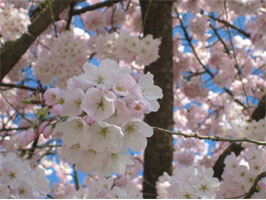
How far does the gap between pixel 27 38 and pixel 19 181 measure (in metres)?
1.62

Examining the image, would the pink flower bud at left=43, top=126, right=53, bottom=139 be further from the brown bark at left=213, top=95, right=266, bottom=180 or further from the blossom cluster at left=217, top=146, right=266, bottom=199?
the brown bark at left=213, top=95, right=266, bottom=180

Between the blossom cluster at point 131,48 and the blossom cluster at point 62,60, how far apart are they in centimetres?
24

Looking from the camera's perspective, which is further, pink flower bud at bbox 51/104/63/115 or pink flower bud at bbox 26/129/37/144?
pink flower bud at bbox 26/129/37/144

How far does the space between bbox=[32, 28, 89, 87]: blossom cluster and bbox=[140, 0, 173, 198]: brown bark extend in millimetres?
672

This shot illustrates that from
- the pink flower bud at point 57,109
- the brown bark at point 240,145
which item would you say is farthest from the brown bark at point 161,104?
the pink flower bud at point 57,109

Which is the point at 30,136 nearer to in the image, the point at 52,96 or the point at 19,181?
the point at 52,96

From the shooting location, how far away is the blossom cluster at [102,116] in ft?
3.11

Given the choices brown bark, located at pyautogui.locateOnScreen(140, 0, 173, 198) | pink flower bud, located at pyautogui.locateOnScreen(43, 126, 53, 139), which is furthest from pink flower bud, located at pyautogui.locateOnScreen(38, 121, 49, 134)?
brown bark, located at pyautogui.locateOnScreen(140, 0, 173, 198)

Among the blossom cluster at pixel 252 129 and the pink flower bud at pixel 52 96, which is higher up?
the blossom cluster at pixel 252 129

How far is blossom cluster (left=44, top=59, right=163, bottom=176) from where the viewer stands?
3.11 ft

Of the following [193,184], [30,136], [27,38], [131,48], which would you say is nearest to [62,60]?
[27,38]

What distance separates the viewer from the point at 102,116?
0.94 meters

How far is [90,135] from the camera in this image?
38.0 inches

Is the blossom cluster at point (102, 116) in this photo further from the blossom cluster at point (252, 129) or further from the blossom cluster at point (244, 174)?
the blossom cluster at point (252, 129)
